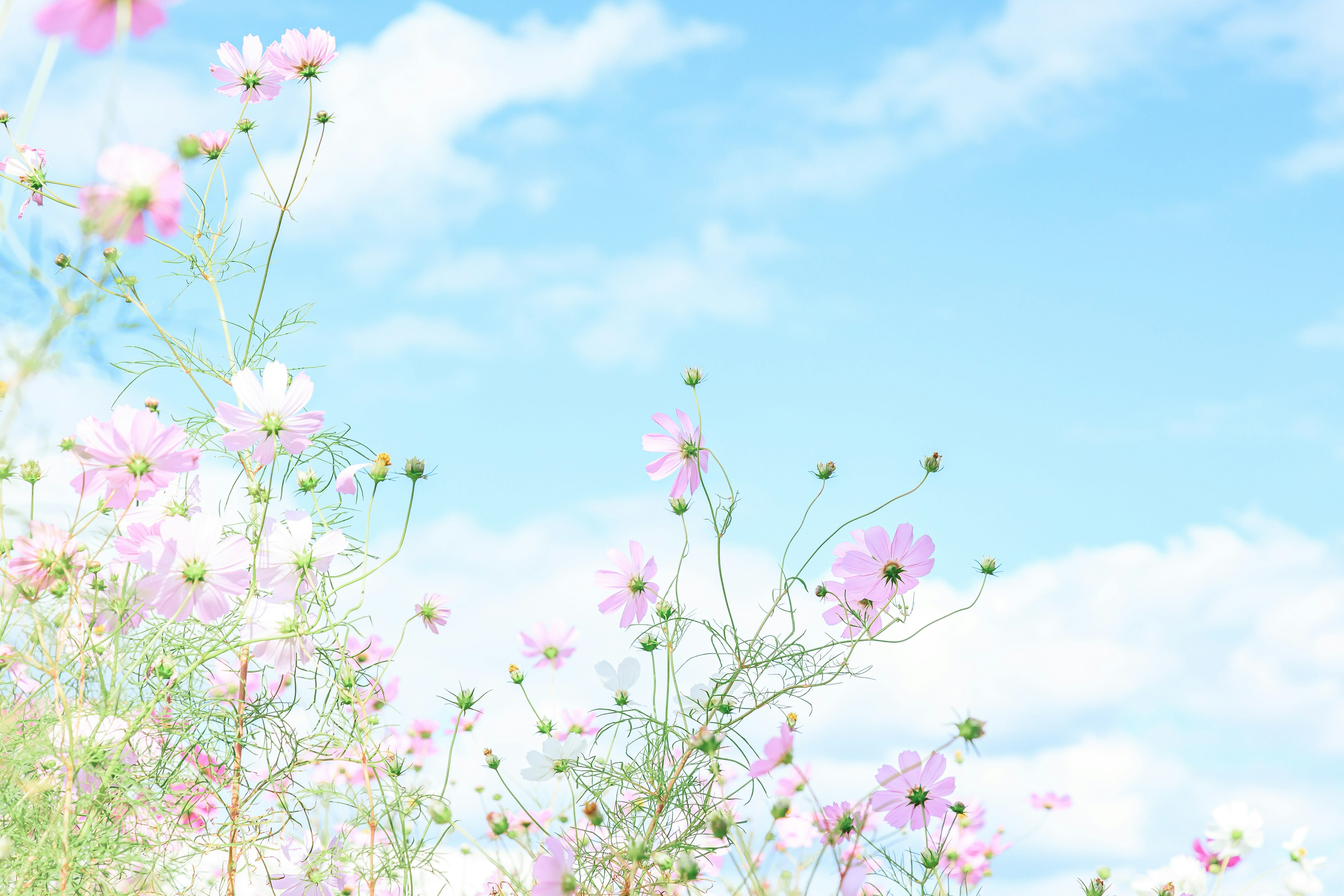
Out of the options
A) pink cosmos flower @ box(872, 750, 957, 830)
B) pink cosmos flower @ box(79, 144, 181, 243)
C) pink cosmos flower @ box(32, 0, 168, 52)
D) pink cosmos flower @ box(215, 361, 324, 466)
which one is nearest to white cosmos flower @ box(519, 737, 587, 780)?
pink cosmos flower @ box(872, 750, 957, 830)

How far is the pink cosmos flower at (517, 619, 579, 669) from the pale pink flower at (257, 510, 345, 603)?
69 cm

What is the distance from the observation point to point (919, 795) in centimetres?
Answer: 138

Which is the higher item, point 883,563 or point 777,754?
point 883,563

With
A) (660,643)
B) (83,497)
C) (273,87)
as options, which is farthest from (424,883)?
(273,87)

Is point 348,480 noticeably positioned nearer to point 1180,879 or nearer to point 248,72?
point 248,72

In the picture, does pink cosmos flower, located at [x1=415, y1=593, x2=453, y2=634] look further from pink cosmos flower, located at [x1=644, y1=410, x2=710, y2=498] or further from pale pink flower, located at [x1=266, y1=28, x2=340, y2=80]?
pale pink flower, located at [x1=266, y1=28, x2=340, y2=80]

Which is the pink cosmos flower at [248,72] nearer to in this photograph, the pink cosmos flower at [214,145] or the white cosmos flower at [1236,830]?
the pink cosmos flower at [214,145]

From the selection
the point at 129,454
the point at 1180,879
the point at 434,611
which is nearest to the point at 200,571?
the point at 129,454

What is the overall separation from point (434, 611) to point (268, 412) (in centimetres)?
41

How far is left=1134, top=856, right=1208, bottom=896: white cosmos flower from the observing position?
1.97 meters

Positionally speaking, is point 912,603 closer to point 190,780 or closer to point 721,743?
point 721,743

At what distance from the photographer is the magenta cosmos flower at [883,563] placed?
1.46m

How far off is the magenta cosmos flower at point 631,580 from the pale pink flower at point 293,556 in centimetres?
41

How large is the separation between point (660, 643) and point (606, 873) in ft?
1.05
